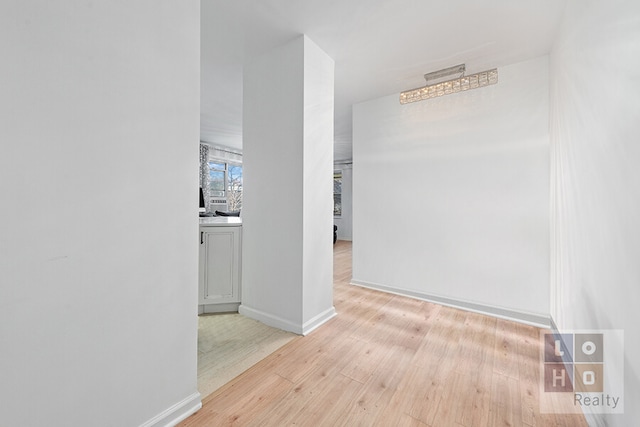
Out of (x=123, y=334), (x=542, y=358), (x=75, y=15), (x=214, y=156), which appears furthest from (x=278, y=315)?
(x=214, y=156)

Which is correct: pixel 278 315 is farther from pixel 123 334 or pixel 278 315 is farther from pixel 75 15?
pixel 75 15

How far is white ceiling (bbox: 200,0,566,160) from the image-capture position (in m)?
1.83

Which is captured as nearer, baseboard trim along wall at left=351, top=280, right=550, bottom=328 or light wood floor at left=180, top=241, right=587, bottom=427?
light wood floor at left=180, top=241, right=587, bottom=427

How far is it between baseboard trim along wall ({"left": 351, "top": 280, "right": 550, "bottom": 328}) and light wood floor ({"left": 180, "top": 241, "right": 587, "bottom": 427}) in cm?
10

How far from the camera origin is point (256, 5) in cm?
183

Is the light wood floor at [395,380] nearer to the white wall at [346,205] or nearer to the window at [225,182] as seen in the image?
the white wall at [346,205]

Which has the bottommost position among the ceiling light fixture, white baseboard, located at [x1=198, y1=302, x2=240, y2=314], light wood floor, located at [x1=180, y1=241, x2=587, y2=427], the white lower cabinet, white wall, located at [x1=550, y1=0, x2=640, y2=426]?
light wood floor, located at [x1=180, y1=241, x2=587, y2=427]

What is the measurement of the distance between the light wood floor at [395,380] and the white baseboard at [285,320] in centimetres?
7

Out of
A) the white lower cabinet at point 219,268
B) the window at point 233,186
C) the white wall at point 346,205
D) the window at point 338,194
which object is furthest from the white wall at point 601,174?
the window at point 233,186

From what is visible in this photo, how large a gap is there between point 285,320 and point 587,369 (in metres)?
1.99

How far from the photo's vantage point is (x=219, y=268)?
8.54 feet

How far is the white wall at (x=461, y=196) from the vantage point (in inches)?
95.1

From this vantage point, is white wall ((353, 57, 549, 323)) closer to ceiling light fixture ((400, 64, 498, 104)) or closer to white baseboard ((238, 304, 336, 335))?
ceiling light fixture ((400, 64, 498, 104))

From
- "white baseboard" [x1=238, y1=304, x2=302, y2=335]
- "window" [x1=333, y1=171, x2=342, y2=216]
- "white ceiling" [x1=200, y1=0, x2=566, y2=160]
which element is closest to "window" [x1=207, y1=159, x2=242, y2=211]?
"window" [x1=333, y1=171, x2=342, y2=216]
